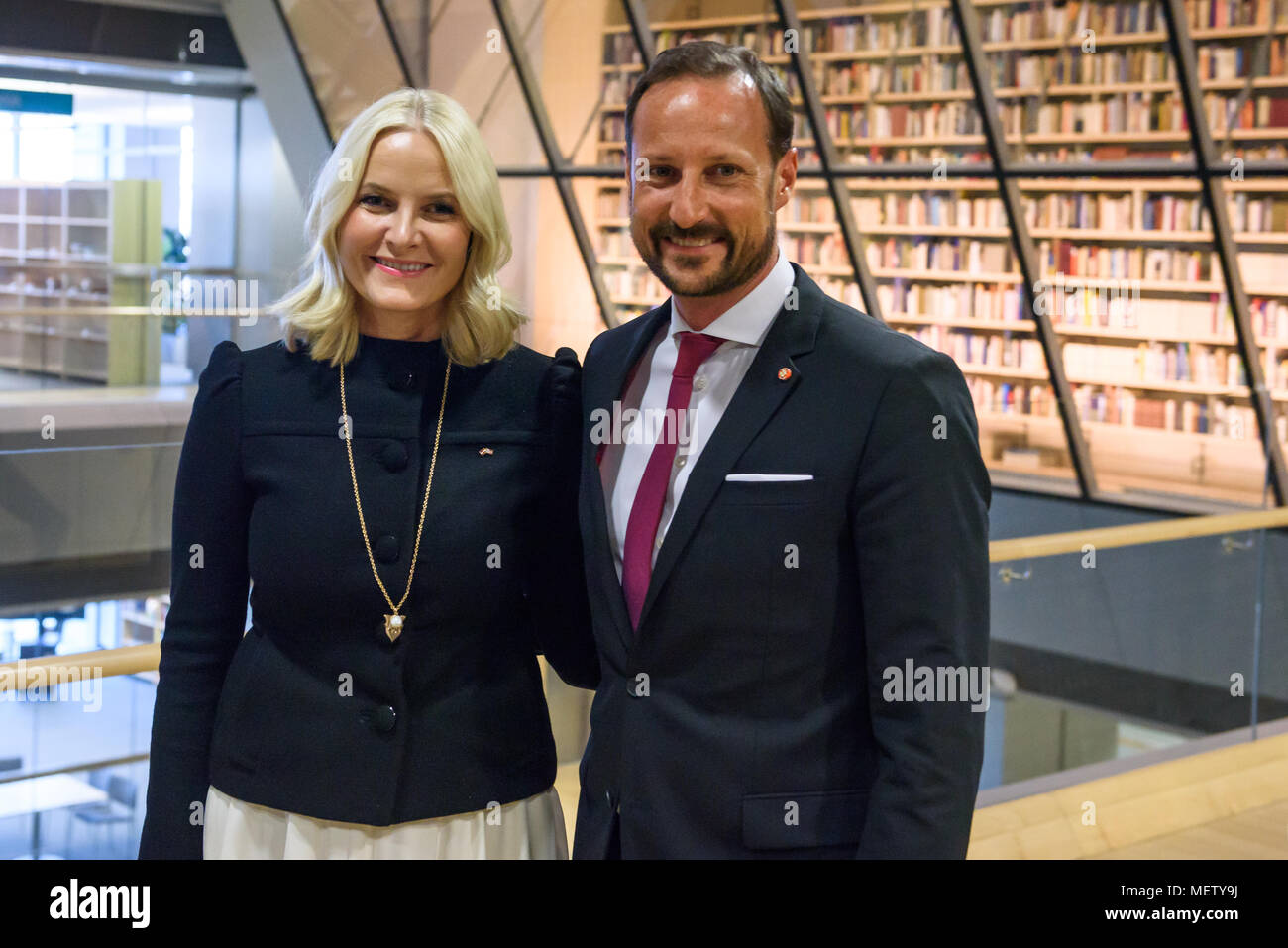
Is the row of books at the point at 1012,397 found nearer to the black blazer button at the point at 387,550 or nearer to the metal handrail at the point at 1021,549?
the metal handrail at the point at 1021,549

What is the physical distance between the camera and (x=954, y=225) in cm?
859

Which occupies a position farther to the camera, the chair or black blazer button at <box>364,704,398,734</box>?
the chair

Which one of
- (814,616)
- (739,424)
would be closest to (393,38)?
(739,424)

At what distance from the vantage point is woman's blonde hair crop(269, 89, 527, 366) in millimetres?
1837

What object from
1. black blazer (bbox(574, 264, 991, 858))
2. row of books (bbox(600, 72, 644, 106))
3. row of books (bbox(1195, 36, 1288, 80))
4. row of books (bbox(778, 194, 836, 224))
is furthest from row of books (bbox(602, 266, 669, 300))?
black blazer (bbox(574, 264, 991, 858))

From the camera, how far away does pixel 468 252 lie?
1.93 meters

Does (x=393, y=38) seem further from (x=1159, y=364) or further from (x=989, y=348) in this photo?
(x=1159, y=364)

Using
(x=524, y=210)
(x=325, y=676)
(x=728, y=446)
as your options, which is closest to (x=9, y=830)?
(x=325, y=676)

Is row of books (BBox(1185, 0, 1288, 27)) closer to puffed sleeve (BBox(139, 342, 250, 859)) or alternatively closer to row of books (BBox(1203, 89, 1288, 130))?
row of books (BBox(1203, 89, 1288, 130))

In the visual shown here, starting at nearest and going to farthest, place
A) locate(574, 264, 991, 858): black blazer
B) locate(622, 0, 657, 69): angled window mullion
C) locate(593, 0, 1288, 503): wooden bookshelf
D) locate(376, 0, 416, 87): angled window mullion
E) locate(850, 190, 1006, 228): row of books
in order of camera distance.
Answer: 1. locate(574, 264, 991, 858): black blazer
2. locate(593, 0, 1288, 503): wooden bookshelf
3. locate(850, 190, 1006, 228): row of books
4. locate(622, 0, 657, 69): angled window mullion
5. locate(376, 0, 416, 87): angled window mullion

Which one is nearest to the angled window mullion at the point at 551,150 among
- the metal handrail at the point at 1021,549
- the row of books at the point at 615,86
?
the row of books at the point at 615,86

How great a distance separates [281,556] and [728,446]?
1.99ft

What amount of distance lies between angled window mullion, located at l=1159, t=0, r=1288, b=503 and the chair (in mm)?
5530

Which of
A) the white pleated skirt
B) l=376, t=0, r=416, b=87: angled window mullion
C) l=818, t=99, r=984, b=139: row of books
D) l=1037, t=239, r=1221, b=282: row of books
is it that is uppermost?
l=376, t=0, r=416, b=87: angled window mullion
